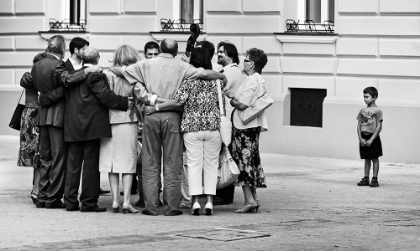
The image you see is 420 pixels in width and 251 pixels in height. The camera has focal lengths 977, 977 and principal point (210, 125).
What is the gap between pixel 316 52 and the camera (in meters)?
15.8

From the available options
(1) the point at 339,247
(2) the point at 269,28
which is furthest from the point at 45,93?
(2) the point at 269,28

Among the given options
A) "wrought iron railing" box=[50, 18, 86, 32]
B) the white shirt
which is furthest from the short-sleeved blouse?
"wrought iron railing" box=[50, 18, 86, 32]

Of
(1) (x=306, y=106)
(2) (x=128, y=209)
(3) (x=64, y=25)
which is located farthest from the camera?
(3) (x=64, y=25)

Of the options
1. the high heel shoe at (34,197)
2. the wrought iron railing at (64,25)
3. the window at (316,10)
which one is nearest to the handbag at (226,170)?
the high heel shoe at (34,197)

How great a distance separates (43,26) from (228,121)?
10.2 m

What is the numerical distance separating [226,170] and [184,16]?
845 centimetres

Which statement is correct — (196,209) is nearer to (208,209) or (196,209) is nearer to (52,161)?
(208,209)

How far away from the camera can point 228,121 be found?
9719 millimetres

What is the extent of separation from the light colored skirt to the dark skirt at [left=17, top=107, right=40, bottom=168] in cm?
104

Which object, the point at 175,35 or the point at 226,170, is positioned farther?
the point at 175,35

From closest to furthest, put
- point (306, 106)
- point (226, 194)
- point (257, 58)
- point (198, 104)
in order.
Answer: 1. point (198, 104)
2. point (257, 58)
3. point (226, 194)
4. point (306, 106)

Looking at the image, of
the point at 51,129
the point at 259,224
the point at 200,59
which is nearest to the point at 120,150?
the point at 51,129

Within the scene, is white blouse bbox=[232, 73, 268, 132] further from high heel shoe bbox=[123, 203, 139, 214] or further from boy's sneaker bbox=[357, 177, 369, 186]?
boy's sneaker bbox=[357, 177, 369, 186]

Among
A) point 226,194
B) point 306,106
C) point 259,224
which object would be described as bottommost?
point 259,224
